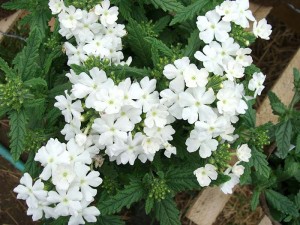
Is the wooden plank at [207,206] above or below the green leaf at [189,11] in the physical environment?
below

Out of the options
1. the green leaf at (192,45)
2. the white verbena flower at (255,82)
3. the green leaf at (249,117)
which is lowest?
the green leaf at (249,117)

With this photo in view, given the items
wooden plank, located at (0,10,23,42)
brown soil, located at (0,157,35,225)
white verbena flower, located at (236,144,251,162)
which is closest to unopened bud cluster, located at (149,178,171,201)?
white verbena flower, located at (236,144,251,162)

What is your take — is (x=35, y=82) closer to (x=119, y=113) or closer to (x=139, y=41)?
(x=119, y=113)

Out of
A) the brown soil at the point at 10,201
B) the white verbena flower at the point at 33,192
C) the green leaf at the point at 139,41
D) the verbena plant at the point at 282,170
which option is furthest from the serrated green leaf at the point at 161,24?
the brown soil at the point at 10,201

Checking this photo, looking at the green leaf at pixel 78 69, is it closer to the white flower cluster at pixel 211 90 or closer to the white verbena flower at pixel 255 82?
the white flower cluster at pixel 211 90

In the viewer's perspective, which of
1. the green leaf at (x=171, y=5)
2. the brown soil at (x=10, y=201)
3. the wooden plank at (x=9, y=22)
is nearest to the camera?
the green leaf at (x=171, y=5)

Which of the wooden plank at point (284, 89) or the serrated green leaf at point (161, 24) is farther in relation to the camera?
the wooden plank at point (284, 89)

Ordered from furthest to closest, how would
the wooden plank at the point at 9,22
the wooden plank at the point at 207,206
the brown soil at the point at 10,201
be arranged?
the brown soil at the point at 10,201 < the wooden plank at the point at 9,22 < the wooden plank at the point at 207,206

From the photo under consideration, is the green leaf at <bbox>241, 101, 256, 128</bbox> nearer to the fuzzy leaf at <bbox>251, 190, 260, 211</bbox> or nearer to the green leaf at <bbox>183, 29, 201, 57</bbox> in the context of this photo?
the green leaf at <bbox>183, 29, 201, 57</bbox>
